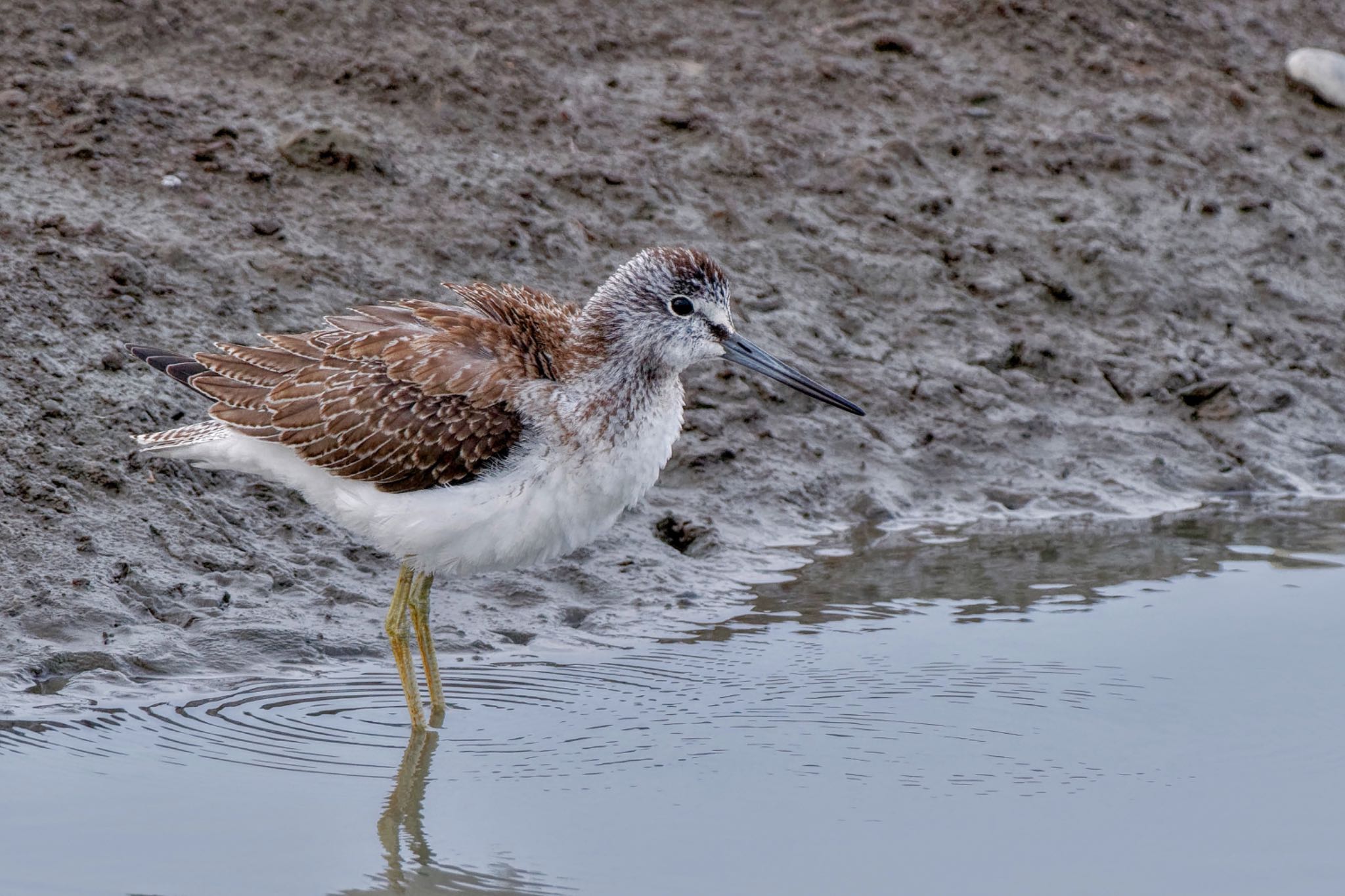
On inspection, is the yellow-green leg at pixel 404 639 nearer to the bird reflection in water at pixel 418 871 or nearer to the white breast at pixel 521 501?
the white breast at pixel 521 501

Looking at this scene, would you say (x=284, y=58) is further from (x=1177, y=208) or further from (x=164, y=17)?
(x=1177, y=208)

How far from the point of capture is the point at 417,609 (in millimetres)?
6301

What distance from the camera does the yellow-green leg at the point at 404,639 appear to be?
19.6 feet

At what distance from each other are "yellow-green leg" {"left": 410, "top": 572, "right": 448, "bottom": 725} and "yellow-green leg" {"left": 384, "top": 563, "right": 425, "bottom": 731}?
0.03m

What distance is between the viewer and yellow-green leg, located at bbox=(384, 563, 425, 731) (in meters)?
5.98

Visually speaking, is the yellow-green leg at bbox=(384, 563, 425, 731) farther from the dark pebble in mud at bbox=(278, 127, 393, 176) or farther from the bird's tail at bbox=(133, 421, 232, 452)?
the dark pebble in mud at bbox=(278, 127, 393, 176)

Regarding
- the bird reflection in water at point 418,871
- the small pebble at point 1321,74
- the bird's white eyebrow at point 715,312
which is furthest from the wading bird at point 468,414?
the small pebble at point 1321,74

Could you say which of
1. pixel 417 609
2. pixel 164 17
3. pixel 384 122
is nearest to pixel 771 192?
pixel 384 122

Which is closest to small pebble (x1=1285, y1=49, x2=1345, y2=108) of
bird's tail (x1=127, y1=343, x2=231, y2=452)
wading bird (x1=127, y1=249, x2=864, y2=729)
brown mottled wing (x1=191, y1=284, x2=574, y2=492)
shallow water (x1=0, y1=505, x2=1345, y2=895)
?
shallow water (x1=0, y1=505, x2=1345, y2=895)

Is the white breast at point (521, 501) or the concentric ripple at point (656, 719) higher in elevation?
the white breast at point (521, 501)

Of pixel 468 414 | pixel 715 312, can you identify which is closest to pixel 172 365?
pixel 468 414

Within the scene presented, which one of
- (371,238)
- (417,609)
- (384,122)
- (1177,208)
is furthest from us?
(1177,208)

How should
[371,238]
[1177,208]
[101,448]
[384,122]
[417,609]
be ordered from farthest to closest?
[1177,208] → [384,122] → [371,238] → [101,448] → [417,609]

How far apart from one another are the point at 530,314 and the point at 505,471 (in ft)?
2.59
